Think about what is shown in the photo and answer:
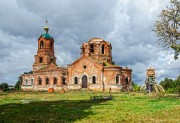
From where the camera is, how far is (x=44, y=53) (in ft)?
196

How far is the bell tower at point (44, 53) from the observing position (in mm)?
59844

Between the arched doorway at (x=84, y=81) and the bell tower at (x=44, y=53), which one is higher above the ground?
the bell tower at (x=44, y=53)

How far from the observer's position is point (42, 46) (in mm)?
60344

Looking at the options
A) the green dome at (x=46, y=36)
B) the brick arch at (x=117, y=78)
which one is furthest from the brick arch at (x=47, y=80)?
the brick arch at (x=117, y=78)

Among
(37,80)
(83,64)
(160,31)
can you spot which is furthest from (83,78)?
(160,31)

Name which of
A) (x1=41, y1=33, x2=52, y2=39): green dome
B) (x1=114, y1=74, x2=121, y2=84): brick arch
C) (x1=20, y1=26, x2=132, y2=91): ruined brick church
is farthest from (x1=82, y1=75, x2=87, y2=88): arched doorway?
(x1=41, y1=33, x2=52, y2=39): green dome

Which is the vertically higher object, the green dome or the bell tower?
the green dome

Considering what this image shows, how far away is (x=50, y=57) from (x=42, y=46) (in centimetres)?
304

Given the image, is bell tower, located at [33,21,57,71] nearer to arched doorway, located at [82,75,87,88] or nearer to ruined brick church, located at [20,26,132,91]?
ruined brick church, located at [20,26,132,91]

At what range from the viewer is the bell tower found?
59844mm

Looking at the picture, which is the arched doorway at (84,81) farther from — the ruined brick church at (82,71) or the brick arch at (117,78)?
the brick arch at (117,78)

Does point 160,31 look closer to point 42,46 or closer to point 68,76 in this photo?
point 68,76

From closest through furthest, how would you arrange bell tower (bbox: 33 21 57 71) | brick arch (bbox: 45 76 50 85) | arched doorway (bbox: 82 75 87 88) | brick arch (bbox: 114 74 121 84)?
brick arch (bbox: 114 74 121 84)
arched doorway (bbox: 82 75 87 88)
brick arch (bbox: 45 76 50 85)
bell tower (bbox: 33 21 57 71)

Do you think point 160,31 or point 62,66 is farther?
point 62,66
